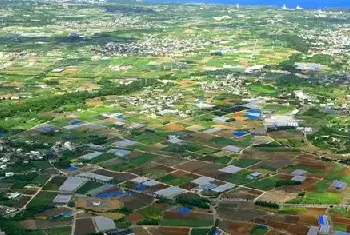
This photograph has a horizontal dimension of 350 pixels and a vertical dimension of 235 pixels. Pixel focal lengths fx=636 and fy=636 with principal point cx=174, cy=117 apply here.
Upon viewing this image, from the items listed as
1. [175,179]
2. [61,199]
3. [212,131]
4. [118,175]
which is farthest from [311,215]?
[212,131]

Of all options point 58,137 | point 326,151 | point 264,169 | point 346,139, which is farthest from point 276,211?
point 58,137

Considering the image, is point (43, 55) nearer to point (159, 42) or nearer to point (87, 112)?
point (159, 42)

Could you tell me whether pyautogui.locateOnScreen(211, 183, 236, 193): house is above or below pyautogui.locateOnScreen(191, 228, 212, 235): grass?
below

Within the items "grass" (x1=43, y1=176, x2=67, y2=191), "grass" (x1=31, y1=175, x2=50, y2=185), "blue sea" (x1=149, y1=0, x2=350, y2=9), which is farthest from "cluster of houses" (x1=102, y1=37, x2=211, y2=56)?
"blue sea" (x1=149, y1=0, x2=350, y2=9)

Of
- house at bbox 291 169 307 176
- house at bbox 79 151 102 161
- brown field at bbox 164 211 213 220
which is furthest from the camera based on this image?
house at bbox 79 151 102 161

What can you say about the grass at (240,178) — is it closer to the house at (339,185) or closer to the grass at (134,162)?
the house at (339,185)

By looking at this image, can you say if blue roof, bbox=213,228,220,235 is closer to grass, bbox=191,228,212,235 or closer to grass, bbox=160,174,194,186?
grass, bbox=191,228,212,235
